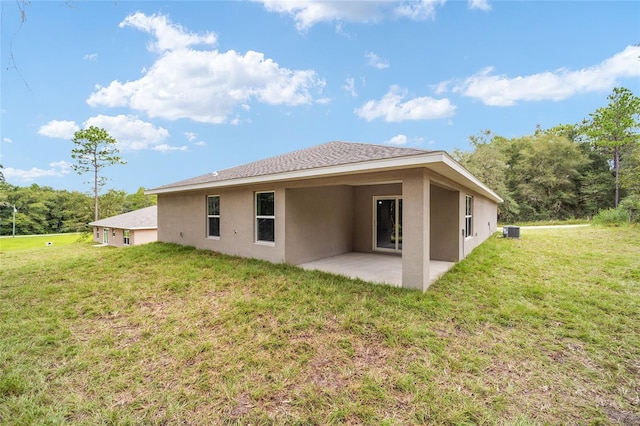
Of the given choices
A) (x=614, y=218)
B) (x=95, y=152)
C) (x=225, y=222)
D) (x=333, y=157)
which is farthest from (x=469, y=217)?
(x=95, y=152)

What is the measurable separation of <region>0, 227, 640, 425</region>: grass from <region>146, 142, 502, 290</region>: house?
1.26 metres

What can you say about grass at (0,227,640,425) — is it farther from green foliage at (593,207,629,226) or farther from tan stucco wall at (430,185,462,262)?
green foliage at (593,207,629,226)

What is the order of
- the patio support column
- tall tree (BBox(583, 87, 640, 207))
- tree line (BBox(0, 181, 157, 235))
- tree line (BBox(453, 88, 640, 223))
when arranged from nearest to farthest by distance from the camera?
the patio support column, tall tree (BBox(583, 87, 640, 207)), tree line (BBox(453, 88, 640, 223)), tree line (BBox(0, 181, 157, 235))

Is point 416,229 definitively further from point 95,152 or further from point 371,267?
point 95,152

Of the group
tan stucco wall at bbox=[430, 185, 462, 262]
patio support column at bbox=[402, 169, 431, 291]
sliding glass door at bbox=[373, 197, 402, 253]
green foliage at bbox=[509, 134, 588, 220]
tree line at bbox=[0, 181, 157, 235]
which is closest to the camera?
patio support column at bbox=[402, 169, 431, 291]

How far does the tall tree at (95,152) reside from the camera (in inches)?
1061

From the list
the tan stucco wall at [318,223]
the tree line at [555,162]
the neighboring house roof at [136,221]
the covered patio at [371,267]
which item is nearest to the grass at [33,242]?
the tree line at [555,162]

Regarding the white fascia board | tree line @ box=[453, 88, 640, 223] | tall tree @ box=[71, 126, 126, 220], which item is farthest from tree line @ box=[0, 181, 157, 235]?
tree line @ box=[453, 88, 640, 223]

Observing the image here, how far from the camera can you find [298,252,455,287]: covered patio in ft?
20.2

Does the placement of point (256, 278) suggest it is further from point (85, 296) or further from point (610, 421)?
point (610, 421)

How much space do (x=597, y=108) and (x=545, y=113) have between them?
434 cm

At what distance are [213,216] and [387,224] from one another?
611 centimetres

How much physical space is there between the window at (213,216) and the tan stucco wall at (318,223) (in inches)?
130

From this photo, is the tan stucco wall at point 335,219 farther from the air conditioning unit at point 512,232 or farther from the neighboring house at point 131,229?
the neighboring house at point 131,229
